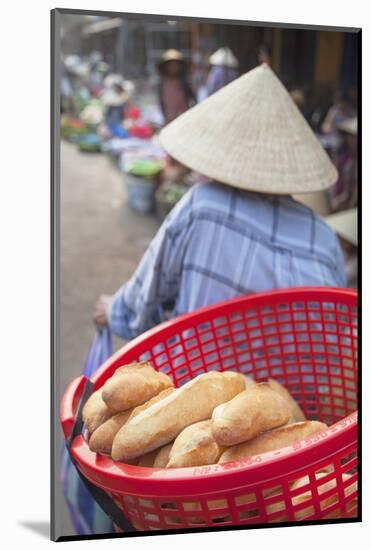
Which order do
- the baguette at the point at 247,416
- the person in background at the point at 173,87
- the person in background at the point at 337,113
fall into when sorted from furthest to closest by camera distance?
the person in background at the point at 337,113
the person in background at the point at 173,87
the baguette at the point at 247,416

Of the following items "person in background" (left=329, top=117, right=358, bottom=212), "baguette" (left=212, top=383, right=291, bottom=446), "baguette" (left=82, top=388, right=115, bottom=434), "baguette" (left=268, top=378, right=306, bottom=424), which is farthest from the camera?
"person in background" (left=329, top=117, right=358, bottom=212)

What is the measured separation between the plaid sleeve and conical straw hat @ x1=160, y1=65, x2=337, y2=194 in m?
Result: 0.17

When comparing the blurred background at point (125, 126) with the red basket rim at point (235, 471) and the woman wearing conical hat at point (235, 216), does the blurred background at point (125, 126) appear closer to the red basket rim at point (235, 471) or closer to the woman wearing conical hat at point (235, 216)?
the woman wearing conical hat at point (235, 216)

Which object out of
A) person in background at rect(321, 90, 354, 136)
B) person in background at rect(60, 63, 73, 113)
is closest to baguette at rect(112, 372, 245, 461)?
person in background at rect(60, 63, 73, 113)

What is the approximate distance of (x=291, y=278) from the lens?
1.86 meters

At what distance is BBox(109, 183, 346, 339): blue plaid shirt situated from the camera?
182 centimetres

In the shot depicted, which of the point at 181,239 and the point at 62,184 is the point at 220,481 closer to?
the point at 181,239

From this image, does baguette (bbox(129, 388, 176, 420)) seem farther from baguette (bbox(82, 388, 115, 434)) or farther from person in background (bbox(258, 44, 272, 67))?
person in background (bbox(258, 44, 272, 67))

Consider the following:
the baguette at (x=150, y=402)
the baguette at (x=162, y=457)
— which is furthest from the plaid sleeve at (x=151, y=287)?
the baguette at (x=162, y=457)

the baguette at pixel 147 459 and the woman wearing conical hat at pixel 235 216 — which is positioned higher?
the woman wearing conical hat at pixel 235 216

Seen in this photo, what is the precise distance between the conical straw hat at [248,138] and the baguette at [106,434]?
0.63 metres

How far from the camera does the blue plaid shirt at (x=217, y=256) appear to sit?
5.96ft

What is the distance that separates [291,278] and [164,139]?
1.49ft
